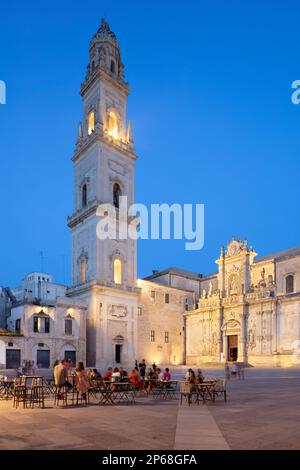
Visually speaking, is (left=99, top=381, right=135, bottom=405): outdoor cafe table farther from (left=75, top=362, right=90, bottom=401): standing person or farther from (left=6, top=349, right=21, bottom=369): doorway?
(left=6, top=349, right=21, bottom=369): doorway

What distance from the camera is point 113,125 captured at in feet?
165

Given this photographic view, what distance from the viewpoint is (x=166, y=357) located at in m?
53.8

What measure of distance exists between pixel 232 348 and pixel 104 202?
2306 centimetres

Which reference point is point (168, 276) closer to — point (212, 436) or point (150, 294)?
point (150, 294)

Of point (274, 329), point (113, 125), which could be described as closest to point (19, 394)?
point (274, 329)

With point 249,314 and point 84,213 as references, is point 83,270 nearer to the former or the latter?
point 84,213

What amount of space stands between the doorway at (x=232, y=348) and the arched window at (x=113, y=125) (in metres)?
27.3

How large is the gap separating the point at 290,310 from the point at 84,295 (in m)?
21.7

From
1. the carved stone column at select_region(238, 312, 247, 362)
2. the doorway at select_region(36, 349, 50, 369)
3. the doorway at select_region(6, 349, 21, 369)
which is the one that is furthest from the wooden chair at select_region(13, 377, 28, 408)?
the carved stone column at select_region(238, 312, 247, 362)

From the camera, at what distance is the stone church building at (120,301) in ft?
133

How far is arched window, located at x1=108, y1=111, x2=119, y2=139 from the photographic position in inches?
1960

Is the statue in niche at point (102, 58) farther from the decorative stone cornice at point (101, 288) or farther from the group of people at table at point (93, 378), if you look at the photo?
the group of people at table at point (93, 378)
